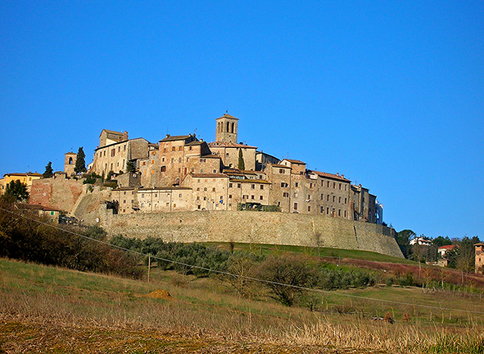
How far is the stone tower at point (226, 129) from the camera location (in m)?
95.2

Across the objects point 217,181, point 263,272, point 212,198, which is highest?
point 217,181

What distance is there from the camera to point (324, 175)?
258 feet

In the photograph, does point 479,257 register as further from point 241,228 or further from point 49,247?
point 49,247

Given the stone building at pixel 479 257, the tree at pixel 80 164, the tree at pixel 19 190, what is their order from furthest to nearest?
the tree at pixel 80 164 < the tree at pixel 19 190 < the stone building at pixel 479 257

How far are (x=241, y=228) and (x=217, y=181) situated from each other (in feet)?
23.8

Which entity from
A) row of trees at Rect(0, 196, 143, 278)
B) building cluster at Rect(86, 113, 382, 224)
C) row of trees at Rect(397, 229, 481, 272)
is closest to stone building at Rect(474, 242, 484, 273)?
row of trees at Rect(397, 229, 481, 272)

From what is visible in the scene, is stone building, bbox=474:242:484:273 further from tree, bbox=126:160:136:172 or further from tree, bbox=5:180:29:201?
tree, bbox=5:180:29:201

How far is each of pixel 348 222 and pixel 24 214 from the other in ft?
140

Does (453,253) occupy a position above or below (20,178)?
below

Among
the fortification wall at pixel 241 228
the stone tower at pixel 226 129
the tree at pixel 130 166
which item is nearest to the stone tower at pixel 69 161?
the tree at pixel 130 166

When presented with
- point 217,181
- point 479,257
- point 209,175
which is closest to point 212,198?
point 217,181

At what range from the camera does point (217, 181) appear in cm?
7269

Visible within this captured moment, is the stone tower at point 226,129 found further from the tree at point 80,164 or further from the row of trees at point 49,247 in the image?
the row of trees at point 49,247

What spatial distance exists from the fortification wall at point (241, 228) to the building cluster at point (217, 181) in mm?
2486
